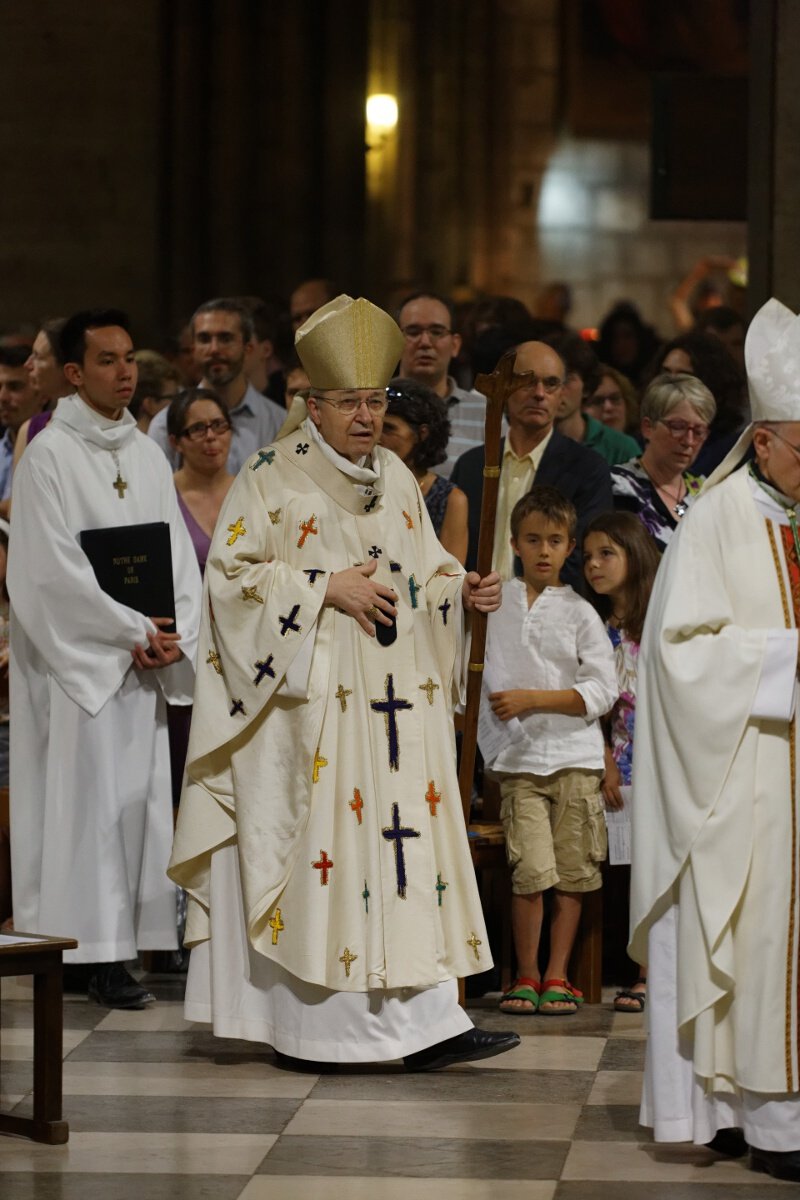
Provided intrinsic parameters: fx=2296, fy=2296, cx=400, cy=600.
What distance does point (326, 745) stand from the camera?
6.53 m

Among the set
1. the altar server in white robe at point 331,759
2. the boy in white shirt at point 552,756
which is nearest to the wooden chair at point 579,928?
the boy in white shirt at point 552,756

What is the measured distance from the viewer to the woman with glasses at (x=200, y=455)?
27.3ft

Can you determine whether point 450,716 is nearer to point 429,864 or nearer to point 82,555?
point 429,864

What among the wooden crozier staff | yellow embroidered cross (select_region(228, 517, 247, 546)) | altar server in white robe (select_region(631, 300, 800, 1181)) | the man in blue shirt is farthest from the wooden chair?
the man in blue shirt

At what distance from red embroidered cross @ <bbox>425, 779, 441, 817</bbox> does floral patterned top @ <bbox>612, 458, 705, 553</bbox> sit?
1759mm

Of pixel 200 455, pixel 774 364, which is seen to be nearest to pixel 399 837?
pixel 774 364

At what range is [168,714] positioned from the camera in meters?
8.17

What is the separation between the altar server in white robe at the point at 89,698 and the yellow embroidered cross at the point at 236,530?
974 mm

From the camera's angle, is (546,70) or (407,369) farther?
(546,70)

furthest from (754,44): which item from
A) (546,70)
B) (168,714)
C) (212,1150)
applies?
(546,70)

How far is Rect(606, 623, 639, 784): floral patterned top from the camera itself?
7.66 metres

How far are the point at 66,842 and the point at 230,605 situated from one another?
138cm

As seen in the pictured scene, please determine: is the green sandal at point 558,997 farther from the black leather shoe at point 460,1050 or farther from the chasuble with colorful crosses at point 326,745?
the chasuble with colorful crosses at point 326,745

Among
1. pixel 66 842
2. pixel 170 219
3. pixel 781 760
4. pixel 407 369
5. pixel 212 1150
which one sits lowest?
pixel 212 1150
